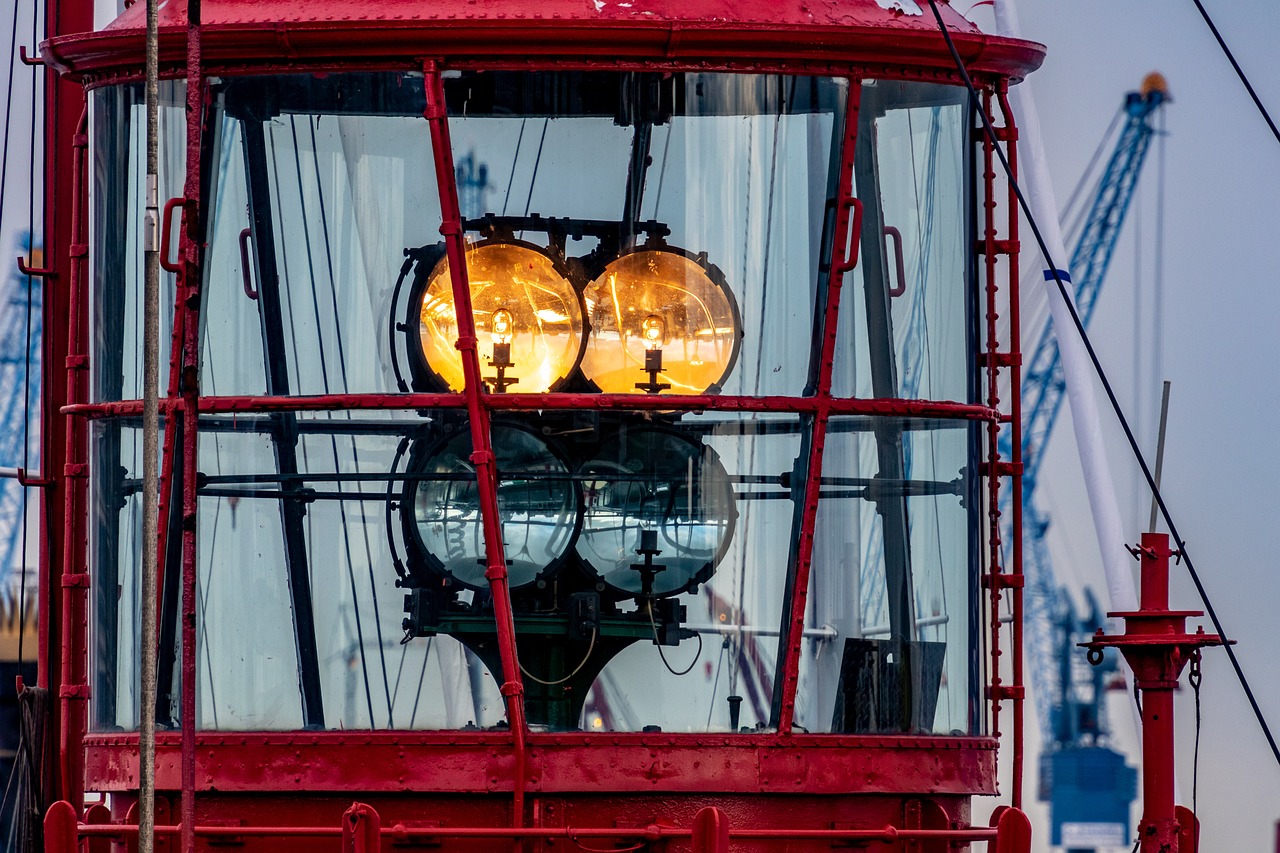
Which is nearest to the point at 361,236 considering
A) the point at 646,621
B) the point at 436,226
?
the point at 436,226

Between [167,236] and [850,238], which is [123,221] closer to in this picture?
[167,236]

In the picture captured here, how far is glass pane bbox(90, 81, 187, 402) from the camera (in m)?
9.30

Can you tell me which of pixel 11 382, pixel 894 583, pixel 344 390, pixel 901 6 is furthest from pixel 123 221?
pixel 11 382

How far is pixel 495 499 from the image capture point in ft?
29.0

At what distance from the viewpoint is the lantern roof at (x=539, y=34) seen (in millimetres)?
8859

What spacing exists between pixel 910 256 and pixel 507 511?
7.21 feet

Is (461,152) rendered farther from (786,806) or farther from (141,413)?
(786,806)

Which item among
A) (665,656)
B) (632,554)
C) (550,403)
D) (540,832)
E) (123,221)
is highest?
(123,221)

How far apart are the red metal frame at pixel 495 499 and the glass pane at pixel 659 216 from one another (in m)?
0.13

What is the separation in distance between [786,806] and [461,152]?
312cm

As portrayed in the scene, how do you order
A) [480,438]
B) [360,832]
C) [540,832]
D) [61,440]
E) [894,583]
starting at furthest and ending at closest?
1. [61,440]
2. [894,583]
3. [480,438]
4. [540,832]
5. [360,832]

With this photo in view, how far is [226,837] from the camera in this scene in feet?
28.7

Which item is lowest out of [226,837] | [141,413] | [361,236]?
[226,837]

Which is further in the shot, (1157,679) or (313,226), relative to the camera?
(1157,679)
